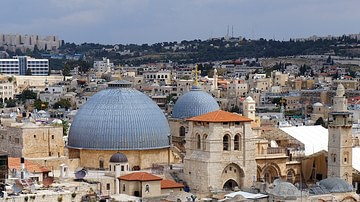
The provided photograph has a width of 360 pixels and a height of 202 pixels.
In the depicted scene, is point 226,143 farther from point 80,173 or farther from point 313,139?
point 313,139

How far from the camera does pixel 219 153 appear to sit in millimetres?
34688

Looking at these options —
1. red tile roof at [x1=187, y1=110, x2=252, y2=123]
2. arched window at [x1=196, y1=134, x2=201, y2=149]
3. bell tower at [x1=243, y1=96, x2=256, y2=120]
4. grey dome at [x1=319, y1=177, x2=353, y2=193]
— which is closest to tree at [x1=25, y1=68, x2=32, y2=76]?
bell tower at [x1=243, y1=96, x2=256, y2=120]

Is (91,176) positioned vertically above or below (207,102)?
below

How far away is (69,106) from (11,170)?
54196mm

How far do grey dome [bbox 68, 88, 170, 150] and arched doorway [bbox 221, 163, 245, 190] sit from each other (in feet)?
11.7

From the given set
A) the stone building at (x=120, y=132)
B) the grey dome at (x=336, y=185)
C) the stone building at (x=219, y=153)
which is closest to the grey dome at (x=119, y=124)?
the stone building at (x=120, y=132)

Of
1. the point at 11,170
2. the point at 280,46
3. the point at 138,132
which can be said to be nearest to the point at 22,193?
the point at 11,170

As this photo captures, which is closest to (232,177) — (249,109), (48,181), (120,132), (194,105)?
(120,132)

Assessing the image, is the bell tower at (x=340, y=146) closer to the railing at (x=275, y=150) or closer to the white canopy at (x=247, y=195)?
the railing at (x=275, y=150)

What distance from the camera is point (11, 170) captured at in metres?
32.2

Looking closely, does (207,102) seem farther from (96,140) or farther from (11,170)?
(11,170)

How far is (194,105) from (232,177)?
702cm

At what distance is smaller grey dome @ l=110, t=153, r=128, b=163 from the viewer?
35438 millimetres

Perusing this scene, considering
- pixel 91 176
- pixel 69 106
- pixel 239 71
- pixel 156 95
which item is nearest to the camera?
pixel 91 176
